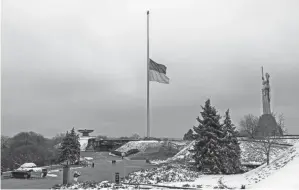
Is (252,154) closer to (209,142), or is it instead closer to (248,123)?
(209,142)

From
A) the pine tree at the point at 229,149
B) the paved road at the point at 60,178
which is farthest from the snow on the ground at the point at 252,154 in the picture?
the paved road at the point at 60,178

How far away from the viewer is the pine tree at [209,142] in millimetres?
26125

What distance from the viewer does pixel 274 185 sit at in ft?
51.1

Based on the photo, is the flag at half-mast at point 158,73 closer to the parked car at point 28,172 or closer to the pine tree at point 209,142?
the pine tree at point 209,142

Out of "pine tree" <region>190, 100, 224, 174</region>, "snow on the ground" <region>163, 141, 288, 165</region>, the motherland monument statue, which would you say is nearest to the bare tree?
the motherland monument statue

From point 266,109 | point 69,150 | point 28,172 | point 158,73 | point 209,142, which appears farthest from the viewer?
point 266,109

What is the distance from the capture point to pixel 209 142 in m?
26.5

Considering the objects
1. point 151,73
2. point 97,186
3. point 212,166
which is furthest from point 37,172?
point 151,73

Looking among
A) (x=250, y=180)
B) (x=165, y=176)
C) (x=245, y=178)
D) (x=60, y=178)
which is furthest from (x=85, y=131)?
(x=250, y=180)

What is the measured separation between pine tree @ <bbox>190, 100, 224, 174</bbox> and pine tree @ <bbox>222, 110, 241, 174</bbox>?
1.45 feet

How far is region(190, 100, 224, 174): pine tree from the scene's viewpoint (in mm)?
26125

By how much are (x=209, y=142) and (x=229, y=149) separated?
2.27 m

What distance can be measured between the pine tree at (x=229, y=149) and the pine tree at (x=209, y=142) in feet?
1.45

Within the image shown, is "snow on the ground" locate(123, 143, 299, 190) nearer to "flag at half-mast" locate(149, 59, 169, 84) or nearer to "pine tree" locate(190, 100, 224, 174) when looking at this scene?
"pine tree" locate(190, 100, 224, 174)
